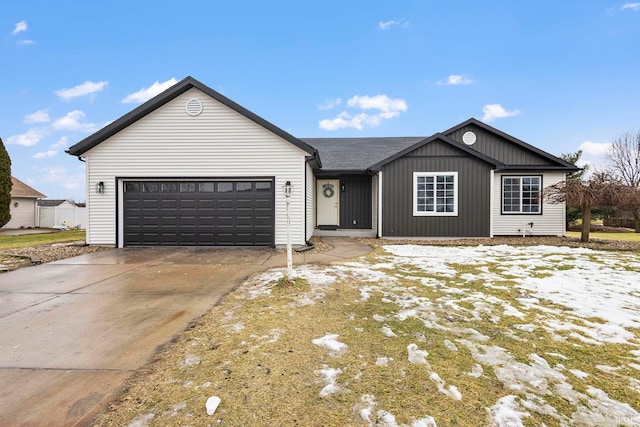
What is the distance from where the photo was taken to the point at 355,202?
12.7 m

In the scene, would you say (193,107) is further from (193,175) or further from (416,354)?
(416,354)

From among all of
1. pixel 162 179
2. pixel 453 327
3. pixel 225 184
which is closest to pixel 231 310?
pixel 453 327

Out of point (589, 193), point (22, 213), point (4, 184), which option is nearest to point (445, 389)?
point (589, 193)

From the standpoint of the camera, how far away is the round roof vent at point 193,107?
359 inches

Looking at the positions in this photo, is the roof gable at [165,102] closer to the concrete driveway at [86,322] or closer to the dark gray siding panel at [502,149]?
the concrete driveway at [86,322]

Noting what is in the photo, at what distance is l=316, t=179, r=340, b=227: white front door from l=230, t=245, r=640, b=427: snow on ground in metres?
5.00

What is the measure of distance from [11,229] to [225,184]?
1996 centimetres

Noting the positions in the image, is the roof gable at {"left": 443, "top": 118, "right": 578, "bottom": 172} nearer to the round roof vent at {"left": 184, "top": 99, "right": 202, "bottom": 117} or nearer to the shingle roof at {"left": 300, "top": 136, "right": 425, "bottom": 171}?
the shingle roof at {"left": 300, "top": 136, "right": 425, "bottom": 171}

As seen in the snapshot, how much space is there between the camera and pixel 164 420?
179cm

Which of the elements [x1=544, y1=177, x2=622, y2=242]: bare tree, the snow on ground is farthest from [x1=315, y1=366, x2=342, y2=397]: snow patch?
[x1=544, y1=177, x2=622, y2=242]: bare tree

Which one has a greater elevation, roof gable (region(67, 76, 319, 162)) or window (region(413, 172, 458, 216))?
roof gable (region(67, 76, 319, 162))

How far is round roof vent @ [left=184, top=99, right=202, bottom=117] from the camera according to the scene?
9125 mm

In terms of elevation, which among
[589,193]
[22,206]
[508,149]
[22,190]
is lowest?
[22,206]

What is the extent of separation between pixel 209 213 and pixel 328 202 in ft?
17.0
